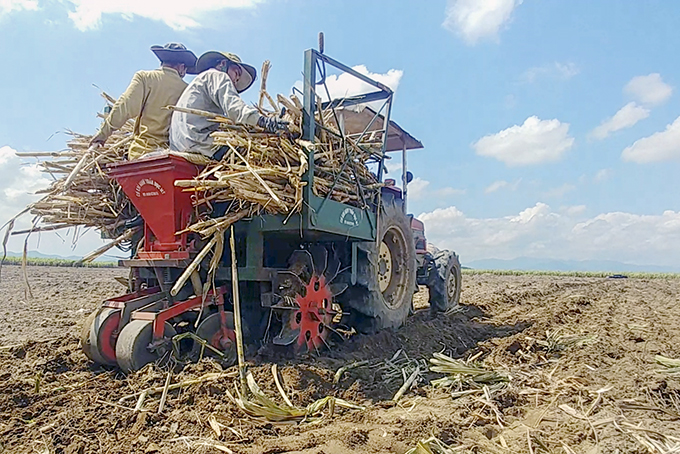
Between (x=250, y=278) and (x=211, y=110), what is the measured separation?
59.7 inches

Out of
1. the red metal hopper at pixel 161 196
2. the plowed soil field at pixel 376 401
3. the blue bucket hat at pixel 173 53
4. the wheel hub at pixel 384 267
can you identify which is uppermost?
the blue bucket hat at pixel 173 53

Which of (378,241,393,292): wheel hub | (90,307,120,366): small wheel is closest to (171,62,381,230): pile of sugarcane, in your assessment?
(90,307,120,366): small wheel

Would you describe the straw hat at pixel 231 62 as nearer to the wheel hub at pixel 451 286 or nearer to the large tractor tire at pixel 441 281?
the large tractor tire at pixel 441 281

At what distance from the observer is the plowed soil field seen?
2.98 metres

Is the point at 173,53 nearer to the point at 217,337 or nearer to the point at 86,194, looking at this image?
the point at 86,194

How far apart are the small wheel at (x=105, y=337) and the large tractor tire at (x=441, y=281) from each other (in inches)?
218

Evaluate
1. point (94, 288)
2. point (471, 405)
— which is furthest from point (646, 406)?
point (94, 288)

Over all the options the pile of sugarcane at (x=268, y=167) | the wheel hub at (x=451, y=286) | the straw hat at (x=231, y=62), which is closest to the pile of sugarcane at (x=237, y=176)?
the pile of sugarcane at (x=268, y=167)

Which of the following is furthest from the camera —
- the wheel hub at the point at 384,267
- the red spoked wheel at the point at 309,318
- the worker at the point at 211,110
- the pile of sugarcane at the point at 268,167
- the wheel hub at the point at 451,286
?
the wheel hub at the point at 451,286

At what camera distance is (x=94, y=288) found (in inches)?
538

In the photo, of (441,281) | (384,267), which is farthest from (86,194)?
(441,281)

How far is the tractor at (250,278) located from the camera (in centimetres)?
450

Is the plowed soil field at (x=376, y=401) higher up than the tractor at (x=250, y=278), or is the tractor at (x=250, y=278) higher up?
the tractor at (x=250, y=278)

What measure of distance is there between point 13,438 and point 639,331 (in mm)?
6540
